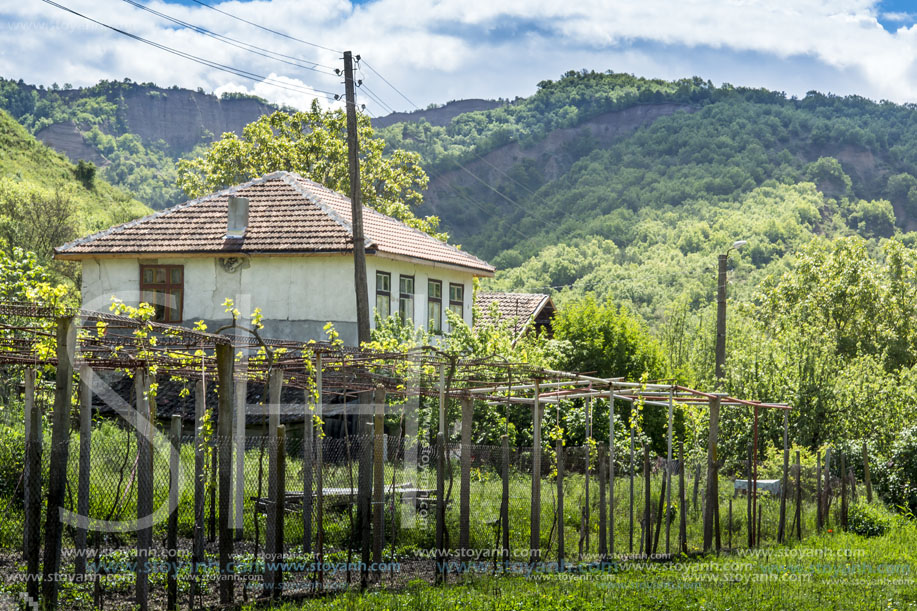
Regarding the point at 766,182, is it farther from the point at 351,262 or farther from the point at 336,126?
the point at 351,262

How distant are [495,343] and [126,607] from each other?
43.3 feet

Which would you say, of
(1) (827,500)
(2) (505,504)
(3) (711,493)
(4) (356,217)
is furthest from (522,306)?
(2) (505,504)

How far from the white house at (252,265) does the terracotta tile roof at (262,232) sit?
1.4 inches

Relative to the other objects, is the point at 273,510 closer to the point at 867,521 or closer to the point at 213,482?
the point at 213,482

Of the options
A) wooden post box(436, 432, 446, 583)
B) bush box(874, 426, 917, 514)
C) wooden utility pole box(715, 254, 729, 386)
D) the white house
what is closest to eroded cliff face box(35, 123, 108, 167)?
the white house

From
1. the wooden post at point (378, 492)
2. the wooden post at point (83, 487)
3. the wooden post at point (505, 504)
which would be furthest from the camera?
the wooden post at point (505, 504)

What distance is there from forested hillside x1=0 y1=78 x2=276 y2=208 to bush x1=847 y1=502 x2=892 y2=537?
69.6m

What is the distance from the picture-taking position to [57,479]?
344 inches

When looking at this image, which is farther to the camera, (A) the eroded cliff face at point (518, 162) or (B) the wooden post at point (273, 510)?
(A) the eroded cliff face at point (518, 162)

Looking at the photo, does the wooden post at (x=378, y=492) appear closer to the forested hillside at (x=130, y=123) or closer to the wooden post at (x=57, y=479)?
the wooden post at (x=57, y=479)

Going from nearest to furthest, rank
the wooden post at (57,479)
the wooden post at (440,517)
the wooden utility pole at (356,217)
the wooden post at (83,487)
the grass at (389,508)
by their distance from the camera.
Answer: the wooden post at (57,479) → the wooden post at (83,487) → the wooden post at (440,517) → the grass at (389,508) → the wooden utility pole at (356,217)

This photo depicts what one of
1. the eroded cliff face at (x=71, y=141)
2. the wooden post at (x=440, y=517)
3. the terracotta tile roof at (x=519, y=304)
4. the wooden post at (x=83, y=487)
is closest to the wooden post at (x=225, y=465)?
the wooden post at (x=83, y=487)

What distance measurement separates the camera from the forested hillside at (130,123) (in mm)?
96375

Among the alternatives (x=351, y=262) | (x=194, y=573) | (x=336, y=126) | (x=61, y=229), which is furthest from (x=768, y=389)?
(x=61, y=229)
